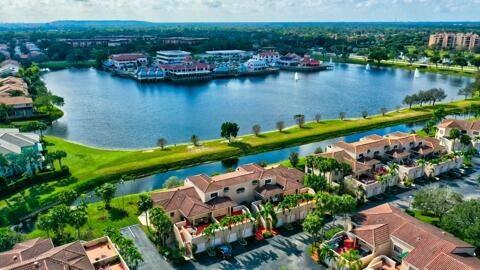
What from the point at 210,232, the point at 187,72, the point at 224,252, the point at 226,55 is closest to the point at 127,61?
the point at 187,72

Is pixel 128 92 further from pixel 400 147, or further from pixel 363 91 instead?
pixel 400 147

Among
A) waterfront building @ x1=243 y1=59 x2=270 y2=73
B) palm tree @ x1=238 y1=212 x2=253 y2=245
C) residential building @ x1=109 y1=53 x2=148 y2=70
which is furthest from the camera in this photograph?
waterfront building @ x1=243 y1=59 x2=270 y2=73

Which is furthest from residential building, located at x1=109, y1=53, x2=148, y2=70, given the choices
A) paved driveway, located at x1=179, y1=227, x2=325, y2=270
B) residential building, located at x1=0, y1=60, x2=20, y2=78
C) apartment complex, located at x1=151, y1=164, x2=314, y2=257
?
paved driveway, located at x1=179, y1=227, x2=325, y2=270

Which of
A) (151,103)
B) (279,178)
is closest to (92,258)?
(279,178)

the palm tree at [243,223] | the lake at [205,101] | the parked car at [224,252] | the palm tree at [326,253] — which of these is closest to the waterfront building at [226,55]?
the lake at [205,101]

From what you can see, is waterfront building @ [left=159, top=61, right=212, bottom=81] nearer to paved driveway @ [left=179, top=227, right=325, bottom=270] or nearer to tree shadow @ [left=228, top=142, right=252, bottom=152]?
tree shadow @ [left=228, top=142, right=252, bottom=152]
